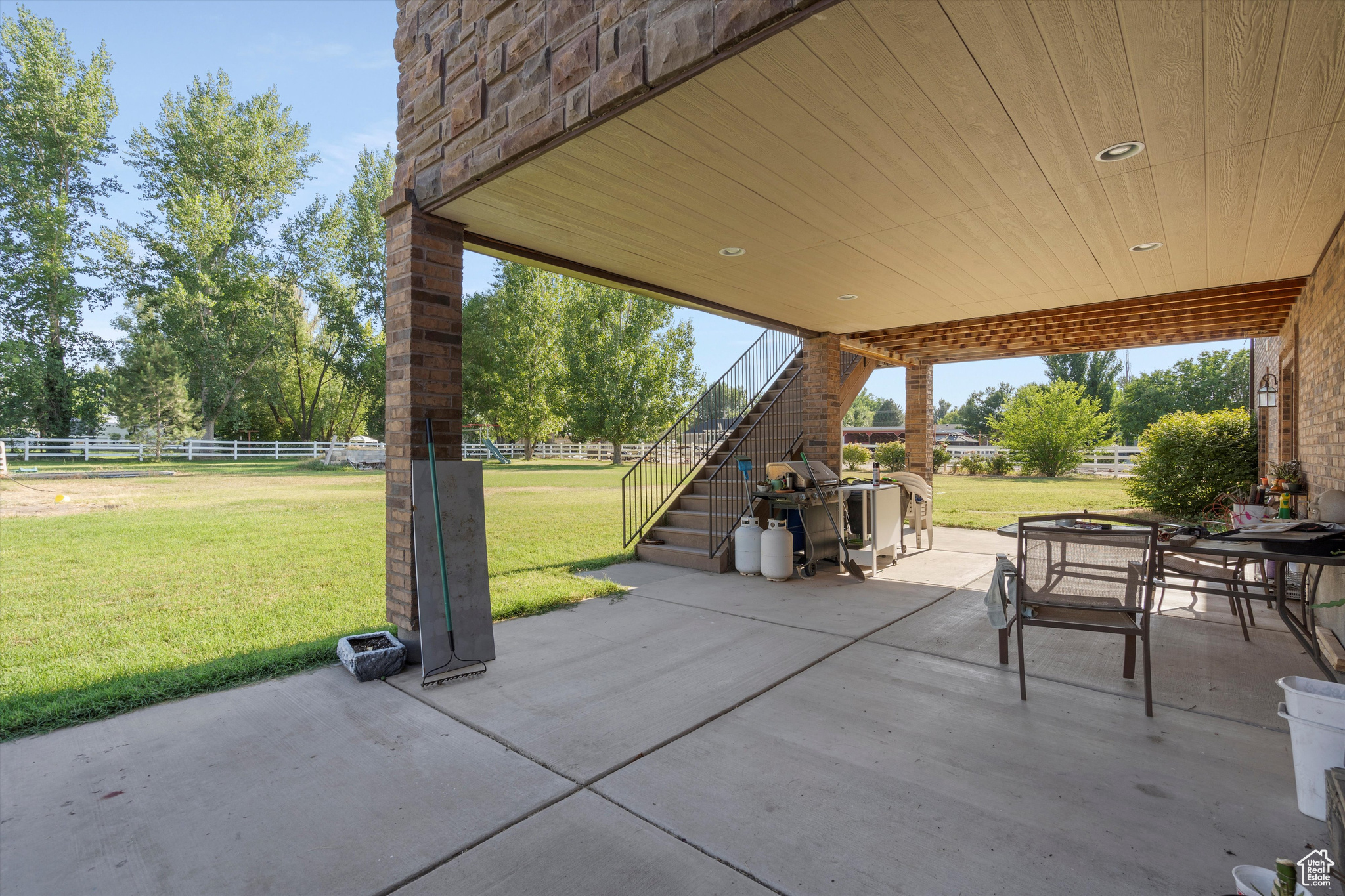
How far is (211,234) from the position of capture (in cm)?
2402

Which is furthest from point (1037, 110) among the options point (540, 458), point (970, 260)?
point (540, 458)

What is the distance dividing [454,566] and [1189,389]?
3635 cm

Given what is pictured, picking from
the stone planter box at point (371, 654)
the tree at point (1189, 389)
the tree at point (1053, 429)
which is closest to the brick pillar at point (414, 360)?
the stone planter box at point (371, 654)

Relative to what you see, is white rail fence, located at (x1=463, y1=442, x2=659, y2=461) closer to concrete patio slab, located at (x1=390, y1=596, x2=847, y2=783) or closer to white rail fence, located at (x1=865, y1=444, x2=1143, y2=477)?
white rail fence, located at (x1=865, y1=444, x2=1143, y2=477)

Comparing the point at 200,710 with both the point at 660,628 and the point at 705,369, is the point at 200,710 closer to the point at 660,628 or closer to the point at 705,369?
the point at 660,628

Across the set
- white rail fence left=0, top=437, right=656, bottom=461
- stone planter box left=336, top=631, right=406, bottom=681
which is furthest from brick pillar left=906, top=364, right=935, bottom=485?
white rail fence left=0, top=437, right=656, bottom=461

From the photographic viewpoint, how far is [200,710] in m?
2.96

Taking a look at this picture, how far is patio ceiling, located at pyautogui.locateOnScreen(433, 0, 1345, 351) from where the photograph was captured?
2031 millimetres

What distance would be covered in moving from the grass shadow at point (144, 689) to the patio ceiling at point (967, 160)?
2.84 meters

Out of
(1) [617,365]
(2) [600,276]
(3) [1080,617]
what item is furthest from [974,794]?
(1) [617,365]

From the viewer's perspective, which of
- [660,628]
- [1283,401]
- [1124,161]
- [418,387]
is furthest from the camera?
[1283,401]

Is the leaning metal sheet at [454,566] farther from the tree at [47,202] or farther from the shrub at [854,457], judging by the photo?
the tree at [47,202]

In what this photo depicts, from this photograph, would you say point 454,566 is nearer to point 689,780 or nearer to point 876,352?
point 689,780

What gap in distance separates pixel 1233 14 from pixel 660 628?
4001 millimetres
